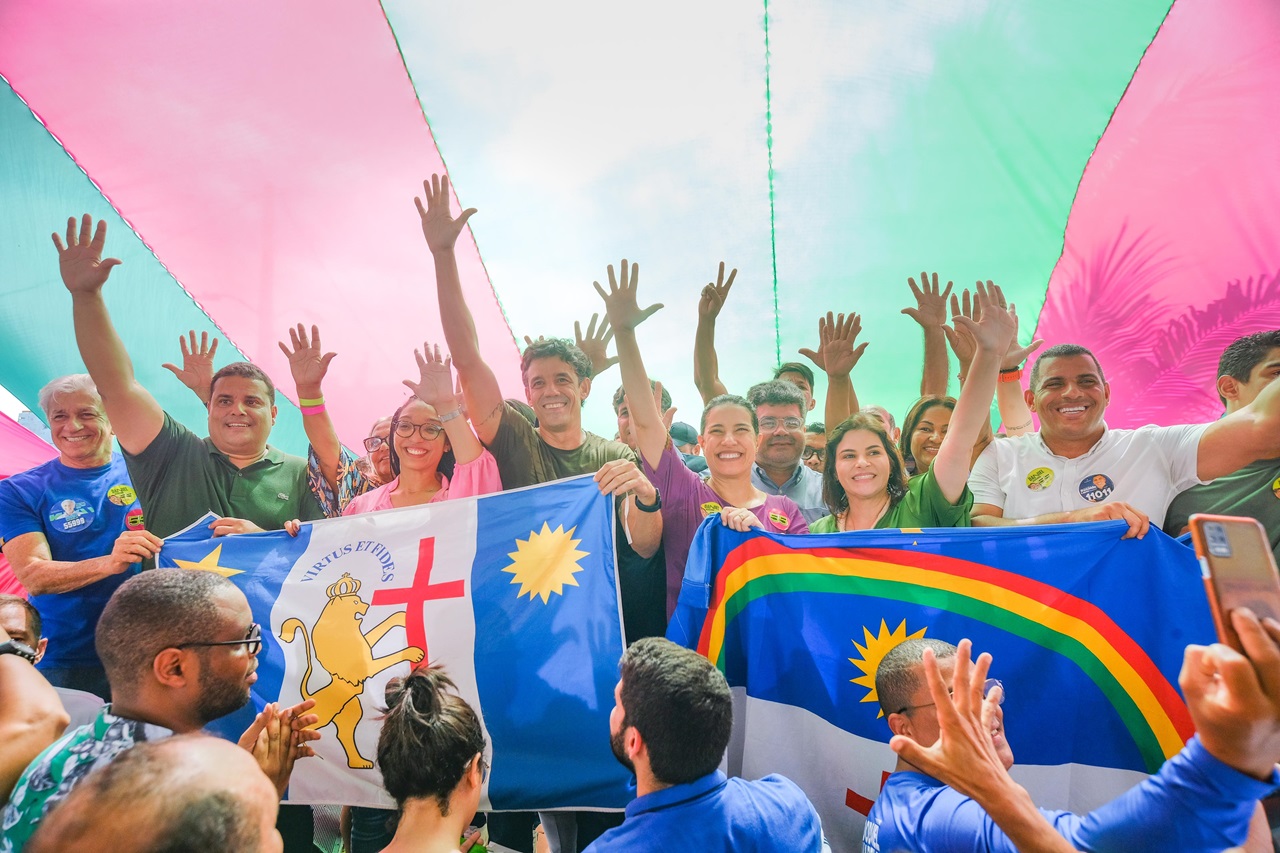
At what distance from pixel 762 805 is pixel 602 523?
1.55 m

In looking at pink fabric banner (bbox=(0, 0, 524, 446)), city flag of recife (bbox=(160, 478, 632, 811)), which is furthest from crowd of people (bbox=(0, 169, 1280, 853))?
pink fabric banner (bbox=(0, 0, 524, 446))

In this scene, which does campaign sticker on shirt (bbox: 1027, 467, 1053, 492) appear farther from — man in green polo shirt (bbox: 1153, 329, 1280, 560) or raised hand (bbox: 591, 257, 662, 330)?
raised hand (bbox: 591, 257, 662, 330)

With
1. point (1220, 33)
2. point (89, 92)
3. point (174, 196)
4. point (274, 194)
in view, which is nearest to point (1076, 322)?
point (1220, 33)

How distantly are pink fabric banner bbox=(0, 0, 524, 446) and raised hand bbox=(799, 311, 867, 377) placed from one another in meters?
3.83

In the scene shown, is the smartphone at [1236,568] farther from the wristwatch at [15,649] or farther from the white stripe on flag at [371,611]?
the wristwatch at [15,649]

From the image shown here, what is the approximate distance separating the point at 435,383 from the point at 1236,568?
3617 millimetres

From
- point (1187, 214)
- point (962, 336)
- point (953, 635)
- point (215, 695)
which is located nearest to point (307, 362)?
point (215, 695)

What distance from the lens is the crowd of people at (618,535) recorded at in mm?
1291

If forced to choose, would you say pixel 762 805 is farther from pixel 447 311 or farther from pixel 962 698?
pixel 447 311

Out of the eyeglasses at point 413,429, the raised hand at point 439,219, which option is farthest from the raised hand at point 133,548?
the raised hand at point 439,219

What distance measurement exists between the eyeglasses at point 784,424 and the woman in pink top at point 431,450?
5.20 feet

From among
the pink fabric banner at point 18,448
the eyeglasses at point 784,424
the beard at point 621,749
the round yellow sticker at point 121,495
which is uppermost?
the pink fabric banner at point 18,448

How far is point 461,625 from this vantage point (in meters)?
3.24

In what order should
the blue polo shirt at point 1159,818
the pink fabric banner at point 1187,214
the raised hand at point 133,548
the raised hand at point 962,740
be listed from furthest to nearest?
the pink fabric banner at point 1187,214 < the raised hand at point 133,548 < the raised hand at point 962,740 < the blue polo shirt at point 1159,818
